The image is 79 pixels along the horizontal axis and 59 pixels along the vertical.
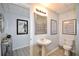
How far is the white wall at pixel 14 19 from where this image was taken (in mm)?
1640

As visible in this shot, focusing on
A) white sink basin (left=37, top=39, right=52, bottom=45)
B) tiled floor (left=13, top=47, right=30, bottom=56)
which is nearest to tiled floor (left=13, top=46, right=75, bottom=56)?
tiled floor (left=13, top=47, right=30, bottom=56)

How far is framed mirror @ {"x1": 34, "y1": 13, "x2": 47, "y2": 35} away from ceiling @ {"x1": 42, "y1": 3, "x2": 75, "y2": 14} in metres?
0.21

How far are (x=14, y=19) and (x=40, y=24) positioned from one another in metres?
0.45

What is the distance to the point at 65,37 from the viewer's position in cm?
173

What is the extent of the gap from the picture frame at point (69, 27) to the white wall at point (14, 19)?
2.08ft

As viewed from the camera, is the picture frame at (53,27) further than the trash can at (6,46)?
Yes

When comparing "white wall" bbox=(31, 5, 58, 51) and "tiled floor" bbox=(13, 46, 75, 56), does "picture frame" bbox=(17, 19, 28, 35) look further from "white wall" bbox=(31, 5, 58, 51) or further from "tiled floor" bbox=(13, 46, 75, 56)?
"tiled floor" bbox=(13, 46, 75, 56)

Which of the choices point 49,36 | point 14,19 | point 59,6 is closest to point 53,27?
point 49,36

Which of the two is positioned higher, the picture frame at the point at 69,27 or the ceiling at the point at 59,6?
the ceiling at the point at 59,6

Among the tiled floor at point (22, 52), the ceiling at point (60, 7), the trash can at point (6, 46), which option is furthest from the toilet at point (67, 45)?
the trash can at point (6, 46)

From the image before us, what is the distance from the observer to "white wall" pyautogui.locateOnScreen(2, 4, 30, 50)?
Answer: 1640mm

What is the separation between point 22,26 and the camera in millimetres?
1703

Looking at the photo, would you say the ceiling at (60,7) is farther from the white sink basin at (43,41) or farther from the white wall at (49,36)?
the white sink basin at (43,41)

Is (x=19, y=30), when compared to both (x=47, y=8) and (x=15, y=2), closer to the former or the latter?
(x=15, y=2)
